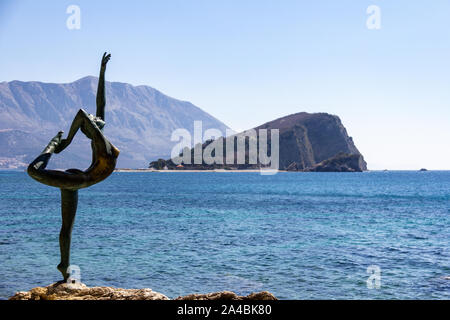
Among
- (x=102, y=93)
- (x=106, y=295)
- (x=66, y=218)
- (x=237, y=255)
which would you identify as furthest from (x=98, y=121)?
(x=237, y=255)

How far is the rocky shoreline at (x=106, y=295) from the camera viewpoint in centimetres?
684

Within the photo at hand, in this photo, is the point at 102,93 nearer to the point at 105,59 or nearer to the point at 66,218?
the point at 105,59

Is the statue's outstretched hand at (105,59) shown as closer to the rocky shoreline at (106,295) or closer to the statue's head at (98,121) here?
the statue's head at (98,121)

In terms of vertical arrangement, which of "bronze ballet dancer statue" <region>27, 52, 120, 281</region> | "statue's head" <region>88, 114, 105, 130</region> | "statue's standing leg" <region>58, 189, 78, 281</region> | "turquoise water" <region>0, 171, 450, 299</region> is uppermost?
"statue's head" <region>88, 114, 105, 130</region>

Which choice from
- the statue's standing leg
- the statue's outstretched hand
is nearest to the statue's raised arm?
the statue's outstretched hand

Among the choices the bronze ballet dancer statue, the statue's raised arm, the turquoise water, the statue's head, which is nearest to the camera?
the bronze ballet dancer statue

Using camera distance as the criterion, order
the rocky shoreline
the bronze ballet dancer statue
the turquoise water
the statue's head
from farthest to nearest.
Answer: the turquoise water
the statue's head
the bronze ballet dancer statue
the rocky shoreline

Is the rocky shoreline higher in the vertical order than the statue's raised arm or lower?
lower

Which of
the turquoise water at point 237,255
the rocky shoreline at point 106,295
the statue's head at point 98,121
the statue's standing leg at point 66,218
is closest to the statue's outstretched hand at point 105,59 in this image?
the statue's head at point 98,121

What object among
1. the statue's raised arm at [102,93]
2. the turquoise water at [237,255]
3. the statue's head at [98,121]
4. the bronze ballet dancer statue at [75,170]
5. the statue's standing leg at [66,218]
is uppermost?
the statue's raised arm at [102,93]

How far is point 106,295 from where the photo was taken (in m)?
7.12

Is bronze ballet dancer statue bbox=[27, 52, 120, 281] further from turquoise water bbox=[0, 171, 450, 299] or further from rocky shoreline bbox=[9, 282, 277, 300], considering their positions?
turquoise water bbox=[0, 171, 450, 299]

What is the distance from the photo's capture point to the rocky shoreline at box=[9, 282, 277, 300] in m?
6.84
